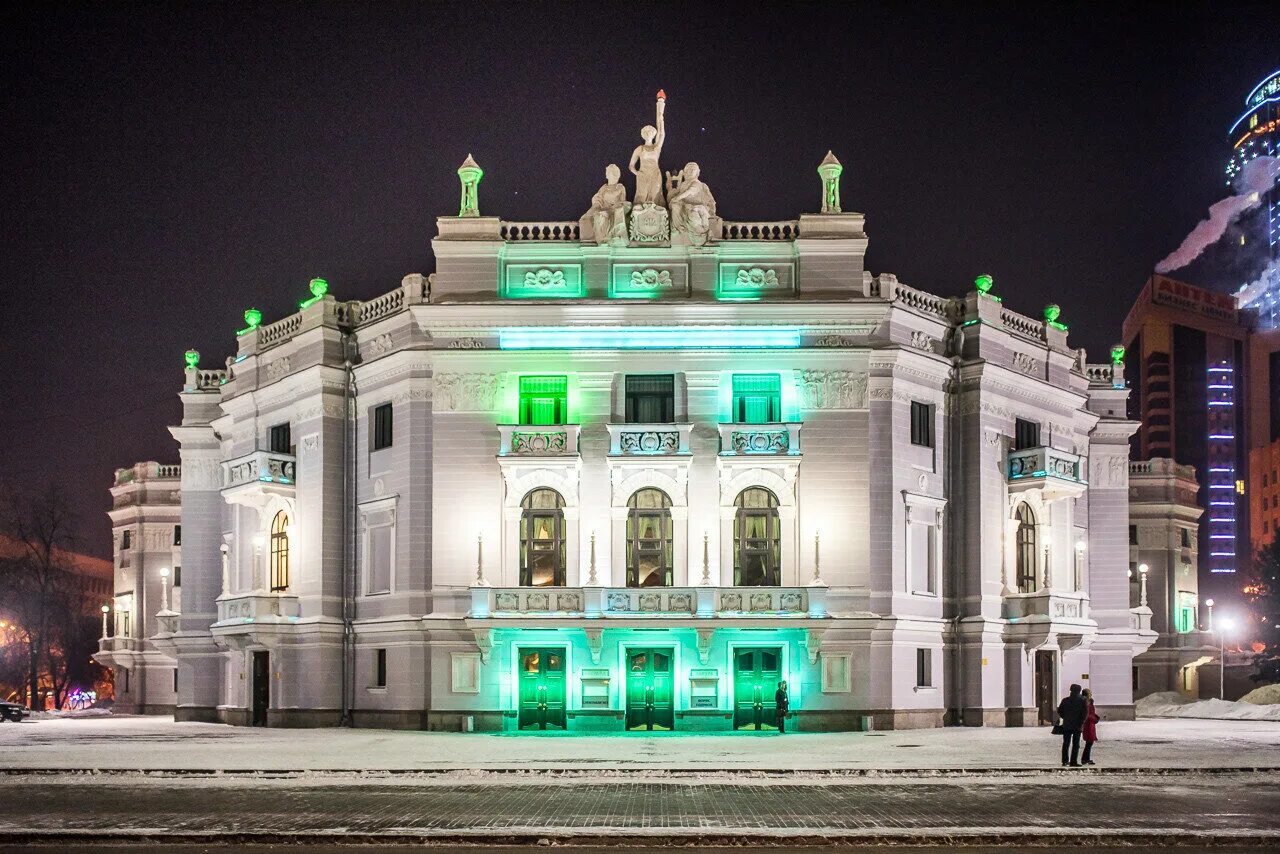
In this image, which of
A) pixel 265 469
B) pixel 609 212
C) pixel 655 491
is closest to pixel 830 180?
pixel 609 212

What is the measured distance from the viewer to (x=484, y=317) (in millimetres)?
53750

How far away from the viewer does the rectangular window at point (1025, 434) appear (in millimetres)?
60406

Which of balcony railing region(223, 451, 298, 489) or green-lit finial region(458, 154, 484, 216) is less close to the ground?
green-lit finial region(458, 154, 484, 216)

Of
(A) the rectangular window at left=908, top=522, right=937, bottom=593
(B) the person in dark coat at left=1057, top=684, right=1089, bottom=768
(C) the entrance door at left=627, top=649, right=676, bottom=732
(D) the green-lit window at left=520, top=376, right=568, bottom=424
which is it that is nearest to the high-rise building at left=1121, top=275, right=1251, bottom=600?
(A) the rectangular window at left=908, top=522, right=937, bottom=593

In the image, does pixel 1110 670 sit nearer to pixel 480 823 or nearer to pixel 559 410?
pixel 559 410

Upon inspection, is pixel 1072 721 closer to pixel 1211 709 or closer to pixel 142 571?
pixel 1211 709

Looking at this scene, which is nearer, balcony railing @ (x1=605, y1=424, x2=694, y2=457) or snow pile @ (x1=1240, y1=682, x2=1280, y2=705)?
balcony railing @ (x1=605, y1=424, x2=694, y2=457)

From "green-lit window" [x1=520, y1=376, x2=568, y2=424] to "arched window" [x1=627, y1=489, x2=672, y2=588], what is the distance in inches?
161

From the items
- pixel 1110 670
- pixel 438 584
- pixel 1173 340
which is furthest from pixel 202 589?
pixel 1173 340

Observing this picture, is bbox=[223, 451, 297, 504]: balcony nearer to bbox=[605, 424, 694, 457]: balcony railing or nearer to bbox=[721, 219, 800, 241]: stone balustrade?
bbox=[605, 424, 694, 457]: balcony railing

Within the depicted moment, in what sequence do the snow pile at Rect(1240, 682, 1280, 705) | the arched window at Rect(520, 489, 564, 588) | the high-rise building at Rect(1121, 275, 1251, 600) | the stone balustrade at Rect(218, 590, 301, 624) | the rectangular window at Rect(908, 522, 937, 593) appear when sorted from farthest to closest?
the high-rise building at Rect(1121, 275, 1251, 600), the snow pile at Rect(1240, 682, 1280, 705), the stone balustrade at Rect(218, 590, 301, 624), the rectangular window at Rect(908, 522, 937, 593), the arched window at Rect(520, 489, 564, 588)

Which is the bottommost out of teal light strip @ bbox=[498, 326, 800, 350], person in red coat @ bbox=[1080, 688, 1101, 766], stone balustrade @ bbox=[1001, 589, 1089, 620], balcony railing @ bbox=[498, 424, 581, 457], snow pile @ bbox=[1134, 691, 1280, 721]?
snow pile @ bbox=[1134, 691, 1280, 721]

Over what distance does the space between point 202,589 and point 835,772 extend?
4364 cm

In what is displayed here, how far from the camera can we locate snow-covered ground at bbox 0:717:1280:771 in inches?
1307
